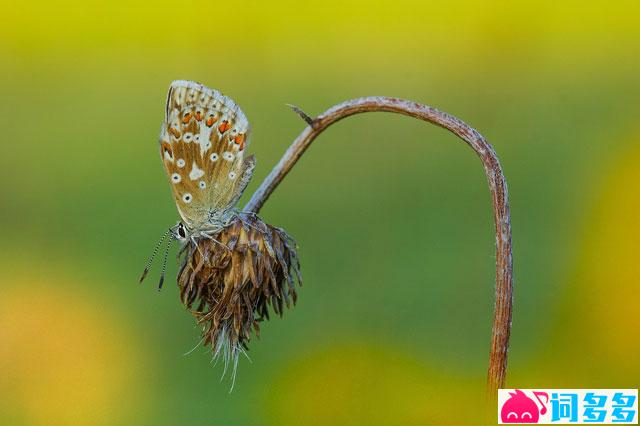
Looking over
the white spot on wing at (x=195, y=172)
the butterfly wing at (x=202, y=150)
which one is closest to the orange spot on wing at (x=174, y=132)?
the butterfly wing at (x=202, y=150)

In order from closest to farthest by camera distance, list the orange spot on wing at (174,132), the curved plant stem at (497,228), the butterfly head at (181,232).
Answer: the curved plant stem at (497,228) < the orange spot on wing at (174,132) < the butterfly head at (181,232)

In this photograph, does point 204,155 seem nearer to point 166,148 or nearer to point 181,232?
point 166,148

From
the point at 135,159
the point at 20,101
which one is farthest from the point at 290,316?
the point at 20,101

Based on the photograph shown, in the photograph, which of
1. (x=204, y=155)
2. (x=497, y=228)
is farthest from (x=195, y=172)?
(x=497, y=228)

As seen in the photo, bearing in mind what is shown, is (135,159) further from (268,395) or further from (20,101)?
(268,395)

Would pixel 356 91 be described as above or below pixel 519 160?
above

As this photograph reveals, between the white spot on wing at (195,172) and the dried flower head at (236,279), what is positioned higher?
the white spot on wing at (195,172)

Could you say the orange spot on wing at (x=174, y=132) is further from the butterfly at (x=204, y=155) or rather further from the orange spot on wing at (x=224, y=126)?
the orange spot on wing at (x=224, y=126)
